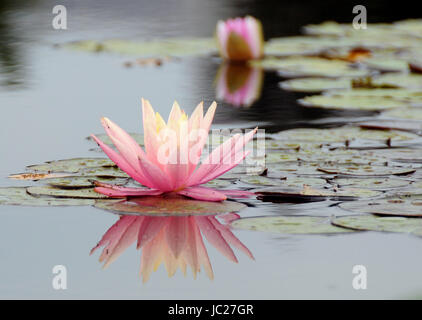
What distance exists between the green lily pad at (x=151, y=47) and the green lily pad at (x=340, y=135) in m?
2.19

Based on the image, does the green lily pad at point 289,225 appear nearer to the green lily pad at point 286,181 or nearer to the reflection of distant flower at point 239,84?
the green lily pad at point 286,181

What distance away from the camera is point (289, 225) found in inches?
70.2

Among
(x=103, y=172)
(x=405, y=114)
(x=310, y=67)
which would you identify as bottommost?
(x=103, y=172)

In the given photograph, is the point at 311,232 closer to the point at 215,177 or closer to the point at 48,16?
the point at 215,177

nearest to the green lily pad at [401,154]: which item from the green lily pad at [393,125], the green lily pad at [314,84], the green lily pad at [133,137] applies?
the green lily pad at [393,125]

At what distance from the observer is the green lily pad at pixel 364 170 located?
2.21m

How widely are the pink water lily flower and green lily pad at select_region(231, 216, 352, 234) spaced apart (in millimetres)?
168

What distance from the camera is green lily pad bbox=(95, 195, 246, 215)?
73.9 inches

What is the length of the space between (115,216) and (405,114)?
5.32ft

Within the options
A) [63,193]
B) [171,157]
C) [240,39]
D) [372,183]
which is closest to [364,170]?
[372,183]

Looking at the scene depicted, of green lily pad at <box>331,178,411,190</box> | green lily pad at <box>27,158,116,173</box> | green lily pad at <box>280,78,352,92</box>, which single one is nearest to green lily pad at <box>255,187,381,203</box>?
green lily pad at <box>331,178,411,190</box>

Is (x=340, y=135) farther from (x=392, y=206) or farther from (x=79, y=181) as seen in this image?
(x=79, y=181)
